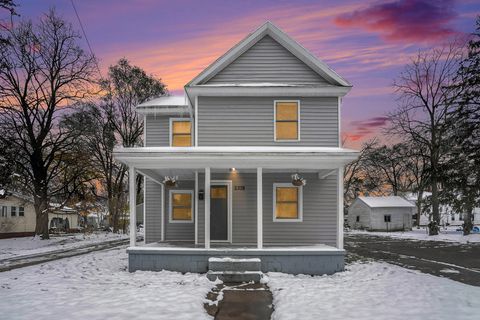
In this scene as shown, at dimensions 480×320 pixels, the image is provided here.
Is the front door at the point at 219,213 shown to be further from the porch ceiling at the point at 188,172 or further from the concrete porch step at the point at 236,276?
the concrete porch step at the point at 236,276

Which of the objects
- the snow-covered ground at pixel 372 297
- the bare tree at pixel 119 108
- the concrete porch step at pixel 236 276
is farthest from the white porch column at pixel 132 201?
the bare tree at pixel 119 108

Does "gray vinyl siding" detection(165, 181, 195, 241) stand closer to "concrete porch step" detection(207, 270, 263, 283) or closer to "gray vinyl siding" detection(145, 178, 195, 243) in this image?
"gray vinyl siding" detection(145, 178, 195, 243)

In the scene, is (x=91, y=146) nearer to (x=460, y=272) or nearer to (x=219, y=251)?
(x=219, y=251)

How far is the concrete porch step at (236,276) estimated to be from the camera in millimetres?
11617

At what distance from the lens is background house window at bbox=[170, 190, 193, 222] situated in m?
16.9

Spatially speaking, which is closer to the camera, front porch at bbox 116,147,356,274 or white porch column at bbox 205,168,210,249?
front porch at bbox 116,147,356,274

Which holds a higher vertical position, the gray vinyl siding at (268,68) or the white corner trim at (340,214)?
the gray vinyl siding at (268,68)

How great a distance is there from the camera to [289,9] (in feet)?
52.0

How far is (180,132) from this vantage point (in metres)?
18.0

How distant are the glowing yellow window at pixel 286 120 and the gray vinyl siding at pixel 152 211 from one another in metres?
5.89

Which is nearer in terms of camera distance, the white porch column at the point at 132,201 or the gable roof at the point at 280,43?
the white porch column at the point at 132,201

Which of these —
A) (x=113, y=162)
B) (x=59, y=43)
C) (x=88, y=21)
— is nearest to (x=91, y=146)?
(x=113, y=162)

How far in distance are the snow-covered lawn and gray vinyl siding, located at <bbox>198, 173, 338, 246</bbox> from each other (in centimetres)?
358

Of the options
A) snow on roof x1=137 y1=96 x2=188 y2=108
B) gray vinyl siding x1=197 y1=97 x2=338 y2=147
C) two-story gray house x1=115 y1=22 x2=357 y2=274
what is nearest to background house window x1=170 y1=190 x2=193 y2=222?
two-story gray house x1=115 y1=22 x2=357 y2=274
